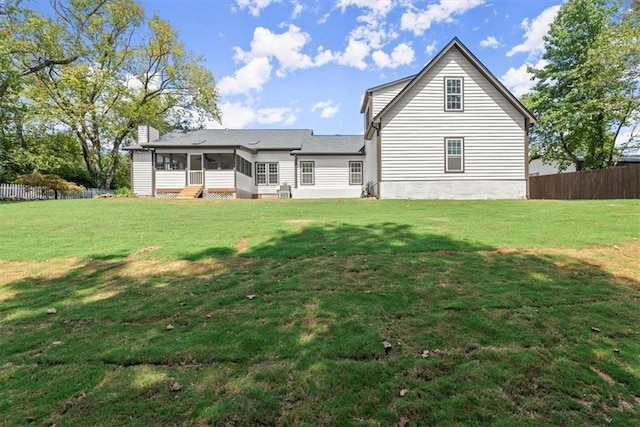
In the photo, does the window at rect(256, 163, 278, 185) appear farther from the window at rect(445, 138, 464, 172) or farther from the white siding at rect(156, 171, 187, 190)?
the window at rect(445, 138, 464, 172)

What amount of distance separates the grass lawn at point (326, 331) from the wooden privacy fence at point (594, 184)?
13.0 metres

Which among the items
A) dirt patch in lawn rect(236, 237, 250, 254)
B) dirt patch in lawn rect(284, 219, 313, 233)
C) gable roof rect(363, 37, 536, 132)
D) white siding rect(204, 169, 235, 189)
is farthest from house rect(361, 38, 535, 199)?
dirt patch in lawn rect(236, 237, 250, 254)

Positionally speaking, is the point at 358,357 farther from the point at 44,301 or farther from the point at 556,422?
the point at 44,301

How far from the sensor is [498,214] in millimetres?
11859

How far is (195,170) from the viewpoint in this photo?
79.5 feet

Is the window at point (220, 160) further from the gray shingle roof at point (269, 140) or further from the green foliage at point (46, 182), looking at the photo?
the green foliage at point (46, 182)

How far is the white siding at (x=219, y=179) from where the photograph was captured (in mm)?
23797

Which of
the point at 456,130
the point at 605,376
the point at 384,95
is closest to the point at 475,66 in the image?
the point at 456,130

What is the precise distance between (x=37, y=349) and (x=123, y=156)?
4839 cm

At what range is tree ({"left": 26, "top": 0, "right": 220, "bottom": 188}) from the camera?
30.6m

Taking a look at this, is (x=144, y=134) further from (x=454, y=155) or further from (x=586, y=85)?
(x=586, y=85)

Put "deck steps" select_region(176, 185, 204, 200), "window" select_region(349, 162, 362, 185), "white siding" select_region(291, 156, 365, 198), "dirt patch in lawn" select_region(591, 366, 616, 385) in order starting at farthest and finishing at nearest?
1. "window" select_region(349, 162, 362, 185)
2. "white siding" select_region(291, 156, 365, 198)
3. "deck steps" select_region(176, 185, 204, 200)
4. "dirt patch in lawn" select_region(591, 366, 616, 385)

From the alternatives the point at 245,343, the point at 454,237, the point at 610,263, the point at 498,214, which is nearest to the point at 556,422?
the point at 245,343

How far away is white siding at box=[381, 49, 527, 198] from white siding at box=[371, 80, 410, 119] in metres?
2.56
